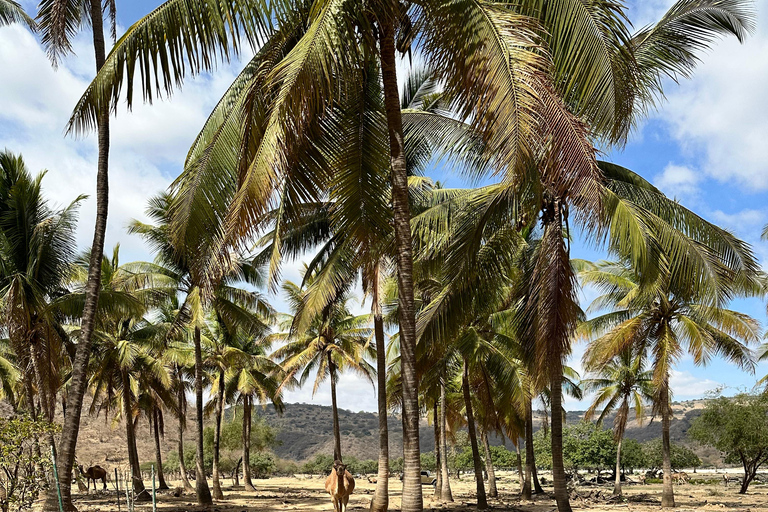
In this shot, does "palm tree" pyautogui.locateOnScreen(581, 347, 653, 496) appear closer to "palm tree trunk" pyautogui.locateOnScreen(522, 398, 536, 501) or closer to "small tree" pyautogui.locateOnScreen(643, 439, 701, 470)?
"palm tree trunk" pyautogui.locateOnScreen(522, 398, 536, 501)

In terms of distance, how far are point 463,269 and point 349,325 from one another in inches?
713

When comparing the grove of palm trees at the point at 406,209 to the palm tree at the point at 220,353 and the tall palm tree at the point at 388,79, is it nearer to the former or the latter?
the tall palm tree at the point at 388,79

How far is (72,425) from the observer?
36.8 ft

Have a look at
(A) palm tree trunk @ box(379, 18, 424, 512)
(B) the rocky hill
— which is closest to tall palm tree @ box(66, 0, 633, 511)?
(A) palm tree trunk @ box(379, 18, 424, 512)

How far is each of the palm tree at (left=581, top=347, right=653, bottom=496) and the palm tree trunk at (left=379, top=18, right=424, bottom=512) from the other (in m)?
20.1

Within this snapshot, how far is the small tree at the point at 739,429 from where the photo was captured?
3045 cm

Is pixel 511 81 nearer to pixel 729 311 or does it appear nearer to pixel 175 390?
pixel 729 311

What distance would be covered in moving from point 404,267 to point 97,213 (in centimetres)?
736

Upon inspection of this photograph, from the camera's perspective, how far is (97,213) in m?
12.3

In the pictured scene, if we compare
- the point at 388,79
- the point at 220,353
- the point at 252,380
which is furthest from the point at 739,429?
the point at 388,79

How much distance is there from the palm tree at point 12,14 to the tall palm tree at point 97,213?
3646 mm

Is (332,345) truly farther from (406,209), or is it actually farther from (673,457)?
(673,457)

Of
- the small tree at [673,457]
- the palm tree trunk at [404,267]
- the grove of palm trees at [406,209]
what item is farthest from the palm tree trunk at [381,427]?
the small tree at [673,457]

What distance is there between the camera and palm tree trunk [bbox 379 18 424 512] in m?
7.64
